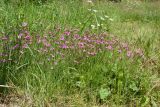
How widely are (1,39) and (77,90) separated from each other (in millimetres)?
912

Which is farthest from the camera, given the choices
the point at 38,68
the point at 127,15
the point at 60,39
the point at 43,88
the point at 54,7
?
the point at 127,15

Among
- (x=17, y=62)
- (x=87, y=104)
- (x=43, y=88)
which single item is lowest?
(x=87, y=104)

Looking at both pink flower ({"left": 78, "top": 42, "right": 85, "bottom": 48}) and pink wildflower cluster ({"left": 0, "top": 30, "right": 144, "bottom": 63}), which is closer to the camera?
pink wildflower cluster ({"left": 0, "top": 30, "right": 144, "bottom": 63})

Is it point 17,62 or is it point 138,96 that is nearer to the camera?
point 17,62

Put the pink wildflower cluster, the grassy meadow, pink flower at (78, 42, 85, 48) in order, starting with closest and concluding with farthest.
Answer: the grassy meadow < the pink wildflower cluster < pink flower at (78, 42, 85, 48)

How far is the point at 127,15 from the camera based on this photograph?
733cm

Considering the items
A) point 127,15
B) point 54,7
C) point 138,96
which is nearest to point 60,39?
point 138,96

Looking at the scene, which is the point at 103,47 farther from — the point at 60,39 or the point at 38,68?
the point at 38,68

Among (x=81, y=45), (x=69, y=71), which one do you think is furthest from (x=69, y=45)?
(x=69, y=71)

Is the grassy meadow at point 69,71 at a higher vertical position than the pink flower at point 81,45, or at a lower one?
lower

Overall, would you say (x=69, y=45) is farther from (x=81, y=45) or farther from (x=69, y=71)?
(x=69, y=71)

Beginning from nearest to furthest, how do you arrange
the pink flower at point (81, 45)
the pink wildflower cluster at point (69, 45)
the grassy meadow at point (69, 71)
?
the grassy meadow at point (69, 71) → the pink wildflower cluster at point (69, 45) → the pink flower at point (81, 45)

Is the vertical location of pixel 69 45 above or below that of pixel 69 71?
above

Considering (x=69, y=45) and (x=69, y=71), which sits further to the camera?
(x=69, y=45)
